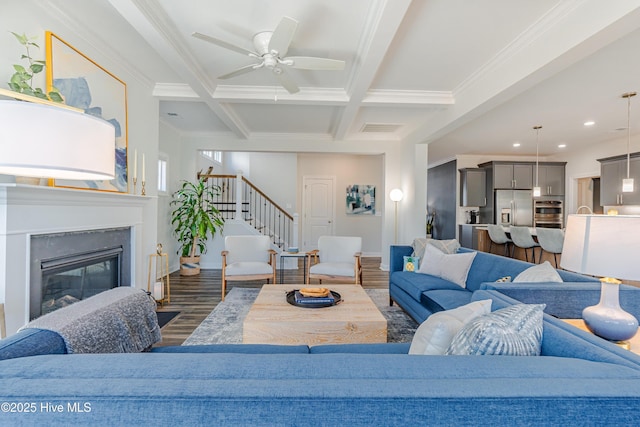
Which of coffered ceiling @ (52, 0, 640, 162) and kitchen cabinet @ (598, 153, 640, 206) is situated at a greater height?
coffered ceiling @ (52, 0, 640, 162)

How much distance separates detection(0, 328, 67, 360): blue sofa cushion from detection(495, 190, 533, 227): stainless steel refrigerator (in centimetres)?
801

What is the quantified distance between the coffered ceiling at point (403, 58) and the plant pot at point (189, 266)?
7.95 feet

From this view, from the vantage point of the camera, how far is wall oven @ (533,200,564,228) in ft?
24.3

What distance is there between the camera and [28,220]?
2088 mm

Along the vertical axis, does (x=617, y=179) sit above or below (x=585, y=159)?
below

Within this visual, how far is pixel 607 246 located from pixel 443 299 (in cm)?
146

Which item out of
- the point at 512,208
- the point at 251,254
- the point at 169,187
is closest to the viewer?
the point at 251,254

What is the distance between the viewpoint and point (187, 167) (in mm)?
6117

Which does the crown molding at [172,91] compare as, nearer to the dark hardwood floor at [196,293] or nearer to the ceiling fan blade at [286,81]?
the ceiling fan blade at [286,81]

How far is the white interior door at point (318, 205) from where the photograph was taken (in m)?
8.41

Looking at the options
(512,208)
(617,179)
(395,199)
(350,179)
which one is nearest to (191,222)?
(395,199)

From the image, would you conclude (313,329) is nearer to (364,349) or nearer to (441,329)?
(364,349)

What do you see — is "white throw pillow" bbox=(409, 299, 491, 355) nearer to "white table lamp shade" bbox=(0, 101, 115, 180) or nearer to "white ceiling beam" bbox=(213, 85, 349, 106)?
"white table lamp shade" bbox=(0, 101, 115, 180)

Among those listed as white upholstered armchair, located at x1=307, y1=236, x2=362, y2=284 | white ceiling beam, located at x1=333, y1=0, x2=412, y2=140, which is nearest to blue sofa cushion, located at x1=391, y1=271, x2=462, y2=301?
white upholstered armchair, located at x1=307, y1=236, x2=362, y2=284
